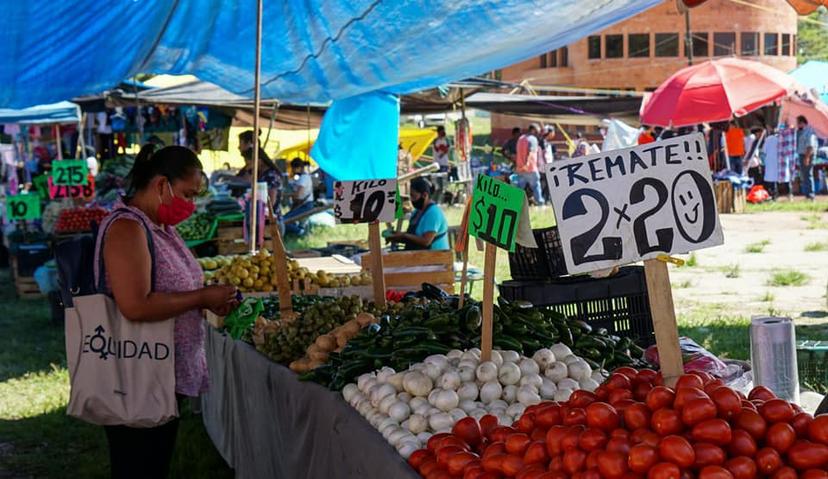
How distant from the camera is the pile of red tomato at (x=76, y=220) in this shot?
1159 centimetres

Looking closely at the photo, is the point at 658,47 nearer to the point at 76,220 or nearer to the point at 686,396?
the point at 76,220

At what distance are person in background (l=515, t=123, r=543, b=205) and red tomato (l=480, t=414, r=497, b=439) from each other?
20329 millimetres

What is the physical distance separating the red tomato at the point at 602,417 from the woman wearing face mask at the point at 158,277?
72.6 inches

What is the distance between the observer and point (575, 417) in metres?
2.57

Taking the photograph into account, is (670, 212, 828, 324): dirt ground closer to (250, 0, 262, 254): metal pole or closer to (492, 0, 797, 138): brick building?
(250, 0, 262, 254): metal pole

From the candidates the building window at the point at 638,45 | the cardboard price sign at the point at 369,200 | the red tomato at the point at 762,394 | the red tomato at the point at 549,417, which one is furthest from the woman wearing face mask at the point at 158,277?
the building window at the point at 638,45

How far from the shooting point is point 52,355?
920 cm

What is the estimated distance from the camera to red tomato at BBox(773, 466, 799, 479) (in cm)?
214

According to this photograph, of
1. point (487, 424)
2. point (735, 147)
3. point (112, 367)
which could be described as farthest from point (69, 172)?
point (735, 147)

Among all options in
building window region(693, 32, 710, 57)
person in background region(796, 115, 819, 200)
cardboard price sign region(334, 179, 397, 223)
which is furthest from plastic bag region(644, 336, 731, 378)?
building window region(693, 32, 710, 57)

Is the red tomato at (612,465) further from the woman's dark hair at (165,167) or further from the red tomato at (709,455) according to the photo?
the woman's dark hair at (165,167)

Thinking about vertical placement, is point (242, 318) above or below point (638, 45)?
below

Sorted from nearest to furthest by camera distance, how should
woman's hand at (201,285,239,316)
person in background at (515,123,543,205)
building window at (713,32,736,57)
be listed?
1. woman's hand at (201,285,239,316)
2. person in background at (515,123,543,205)
3. building window at (713,32,736,57)

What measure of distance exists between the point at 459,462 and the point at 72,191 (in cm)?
1111
